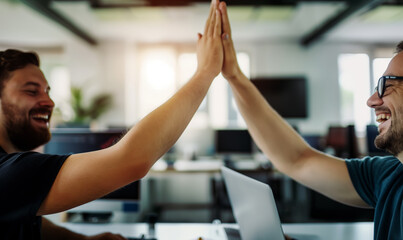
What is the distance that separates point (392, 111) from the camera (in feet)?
3.09

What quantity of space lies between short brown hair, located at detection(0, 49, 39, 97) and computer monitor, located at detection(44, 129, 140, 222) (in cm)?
81

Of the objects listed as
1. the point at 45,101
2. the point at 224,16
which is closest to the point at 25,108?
the point at 45,101

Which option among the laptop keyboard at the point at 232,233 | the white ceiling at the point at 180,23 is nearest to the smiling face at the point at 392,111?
the laptop keyboard at the point at 232,233

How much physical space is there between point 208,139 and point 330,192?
5.59 m

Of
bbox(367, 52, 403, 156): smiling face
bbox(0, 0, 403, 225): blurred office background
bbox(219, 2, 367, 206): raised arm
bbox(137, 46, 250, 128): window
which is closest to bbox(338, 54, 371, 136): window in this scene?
bbox(0, 0, 403, 225): blurred office background

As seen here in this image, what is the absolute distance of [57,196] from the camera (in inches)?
27.2

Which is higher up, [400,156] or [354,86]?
[354,86]

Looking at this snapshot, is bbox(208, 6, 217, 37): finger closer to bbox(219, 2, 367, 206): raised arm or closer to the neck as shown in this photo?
bbox(219, 2, 367, 206): raised arm

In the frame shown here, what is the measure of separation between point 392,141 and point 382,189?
0.17 metres

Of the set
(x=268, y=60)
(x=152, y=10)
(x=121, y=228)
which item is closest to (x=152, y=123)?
(x=121, y=228)

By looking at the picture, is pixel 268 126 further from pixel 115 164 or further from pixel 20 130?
pixel 20 130

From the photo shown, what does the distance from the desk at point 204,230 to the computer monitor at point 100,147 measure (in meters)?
0.23

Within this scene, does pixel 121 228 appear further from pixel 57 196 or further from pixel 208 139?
pixel 208 139

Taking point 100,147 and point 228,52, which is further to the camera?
point 100,147
